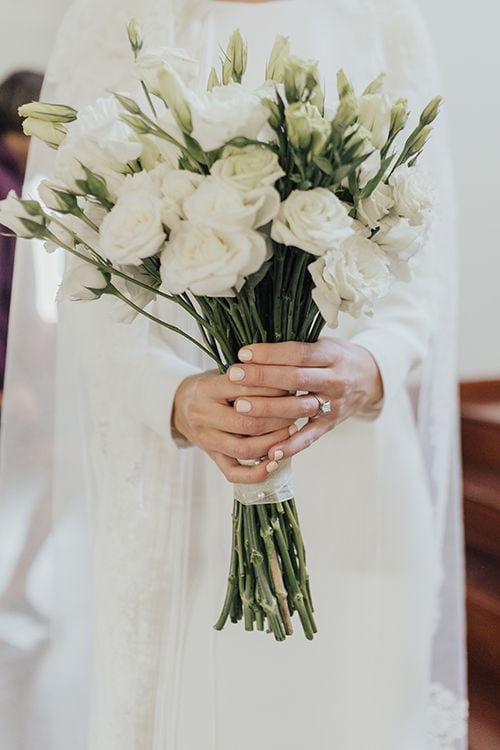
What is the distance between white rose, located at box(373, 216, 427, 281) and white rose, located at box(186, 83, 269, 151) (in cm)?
17

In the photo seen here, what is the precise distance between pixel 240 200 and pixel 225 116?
0.06 meters

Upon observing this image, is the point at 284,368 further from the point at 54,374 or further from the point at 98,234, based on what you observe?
the point at 54,374

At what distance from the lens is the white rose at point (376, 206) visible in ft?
2.27

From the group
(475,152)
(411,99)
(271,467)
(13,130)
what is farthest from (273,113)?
(475,152)

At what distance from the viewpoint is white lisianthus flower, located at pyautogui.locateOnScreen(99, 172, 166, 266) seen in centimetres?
62

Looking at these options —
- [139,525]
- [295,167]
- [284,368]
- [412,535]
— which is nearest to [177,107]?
[295,167]

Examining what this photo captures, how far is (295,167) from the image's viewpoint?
0.64m

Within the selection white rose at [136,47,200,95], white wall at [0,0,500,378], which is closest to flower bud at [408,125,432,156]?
white rose at [136,47,200,95]

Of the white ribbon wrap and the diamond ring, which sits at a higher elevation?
the diamond ring

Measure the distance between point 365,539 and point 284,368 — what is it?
37cm

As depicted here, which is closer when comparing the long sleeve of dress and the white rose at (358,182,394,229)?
the white rose at (358,182,394,229)

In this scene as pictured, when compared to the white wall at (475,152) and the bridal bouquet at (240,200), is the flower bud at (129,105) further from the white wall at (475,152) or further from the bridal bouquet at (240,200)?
the white wall at (475,152)

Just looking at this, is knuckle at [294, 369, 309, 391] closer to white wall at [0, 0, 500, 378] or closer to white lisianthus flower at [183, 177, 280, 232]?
white lisianthus flower at [183, 177, 280, 232]

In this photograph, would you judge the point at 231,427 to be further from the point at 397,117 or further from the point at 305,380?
the point at 397,117
